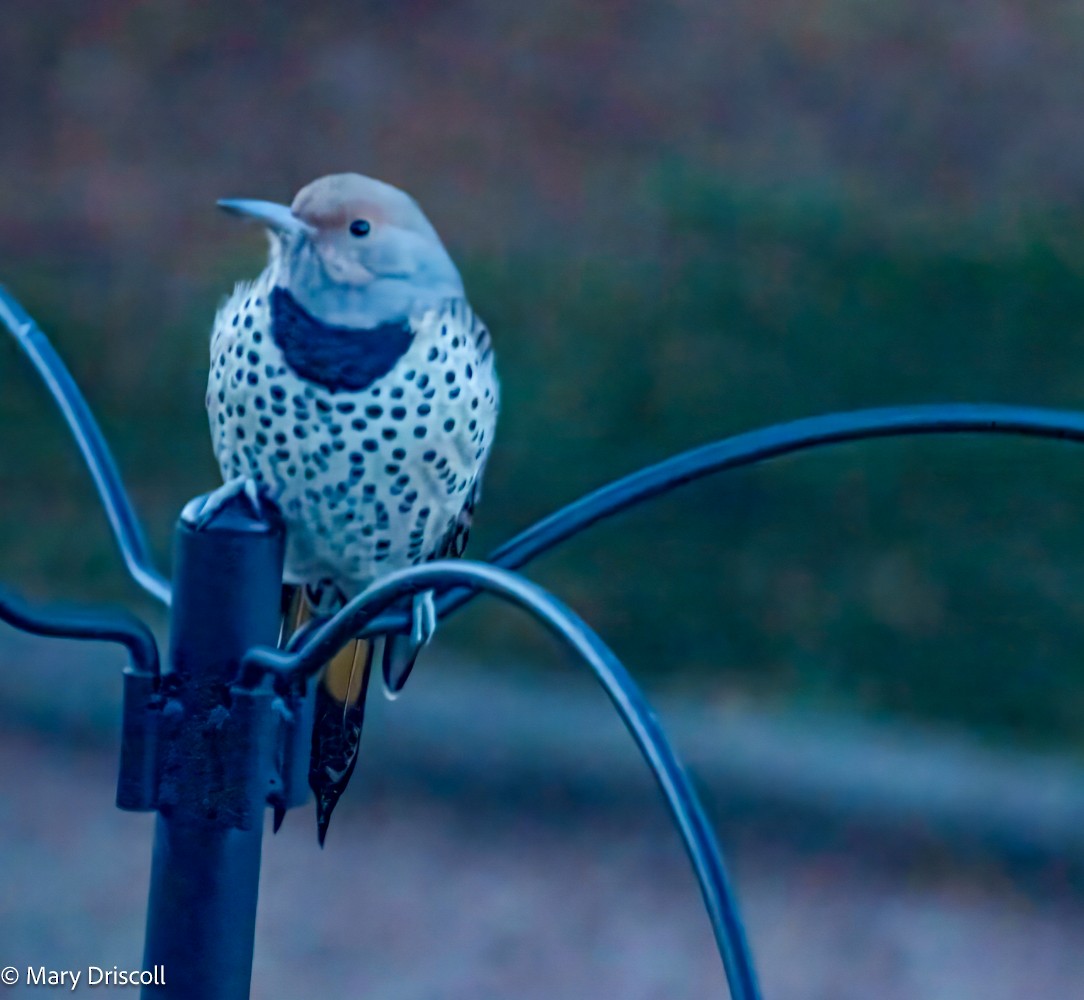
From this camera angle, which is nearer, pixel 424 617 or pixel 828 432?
pixel 828 432

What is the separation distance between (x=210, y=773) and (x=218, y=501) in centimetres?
11

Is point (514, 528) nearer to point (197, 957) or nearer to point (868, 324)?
point (868, 324)

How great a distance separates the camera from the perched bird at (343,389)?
2.08 ft

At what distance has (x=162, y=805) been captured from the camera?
1.68 feet

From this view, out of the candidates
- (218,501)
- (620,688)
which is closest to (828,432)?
(620,688)

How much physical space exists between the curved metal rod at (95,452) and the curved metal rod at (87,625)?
33 mm

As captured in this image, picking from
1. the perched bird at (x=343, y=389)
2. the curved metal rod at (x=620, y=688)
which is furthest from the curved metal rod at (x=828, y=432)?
the perched bird at (x=343, y=389)

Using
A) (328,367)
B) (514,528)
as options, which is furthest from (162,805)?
(514,528)

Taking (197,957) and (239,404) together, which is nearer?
(197,957)

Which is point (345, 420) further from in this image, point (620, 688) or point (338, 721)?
point (620, 688)

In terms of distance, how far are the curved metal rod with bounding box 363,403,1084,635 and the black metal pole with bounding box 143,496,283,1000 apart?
51mm

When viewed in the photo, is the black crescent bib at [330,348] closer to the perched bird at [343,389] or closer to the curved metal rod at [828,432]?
the perched bird at [343,389]

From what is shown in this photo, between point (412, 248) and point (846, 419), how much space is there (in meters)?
0.25

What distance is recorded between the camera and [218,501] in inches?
22.2
